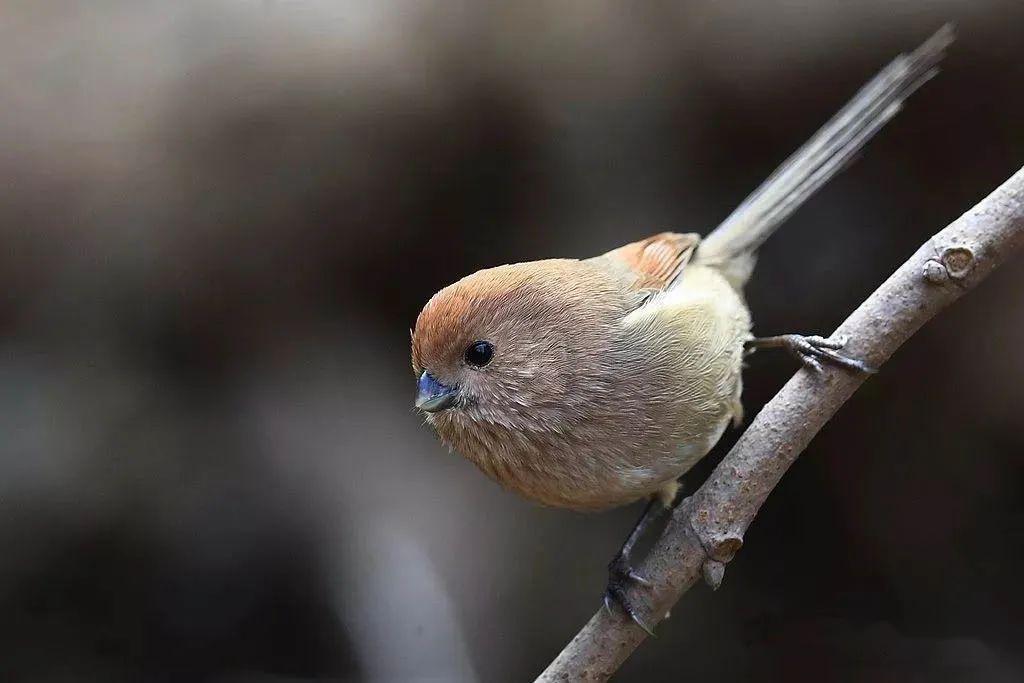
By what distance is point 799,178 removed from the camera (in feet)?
8.04

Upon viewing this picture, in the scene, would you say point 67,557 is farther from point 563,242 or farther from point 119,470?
point 563,242

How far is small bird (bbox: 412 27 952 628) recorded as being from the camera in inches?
71.7

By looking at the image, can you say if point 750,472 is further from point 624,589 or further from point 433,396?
point 433,396

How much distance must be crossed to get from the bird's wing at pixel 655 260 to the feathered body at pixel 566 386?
189 mm

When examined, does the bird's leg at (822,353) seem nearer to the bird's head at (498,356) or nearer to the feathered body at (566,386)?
the feathered body at (566,386)

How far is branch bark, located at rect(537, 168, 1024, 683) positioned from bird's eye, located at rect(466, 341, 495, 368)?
1.84 ft

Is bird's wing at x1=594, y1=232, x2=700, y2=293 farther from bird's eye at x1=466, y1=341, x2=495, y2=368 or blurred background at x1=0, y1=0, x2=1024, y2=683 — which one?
blurred background at x1=0, y1=0, x2=1024, y2=683

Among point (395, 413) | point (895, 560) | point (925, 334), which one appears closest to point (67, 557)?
point (395, 413)

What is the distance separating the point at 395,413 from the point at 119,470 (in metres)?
1.05

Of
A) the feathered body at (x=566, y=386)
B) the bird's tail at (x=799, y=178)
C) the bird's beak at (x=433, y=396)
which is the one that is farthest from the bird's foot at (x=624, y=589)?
the bird's tail at (x=799, y=178)

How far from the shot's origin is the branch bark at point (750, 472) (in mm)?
1821

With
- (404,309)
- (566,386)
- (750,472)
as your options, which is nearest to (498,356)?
(566,386)

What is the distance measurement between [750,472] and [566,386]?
1.49 feet

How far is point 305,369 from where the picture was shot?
3.47m
